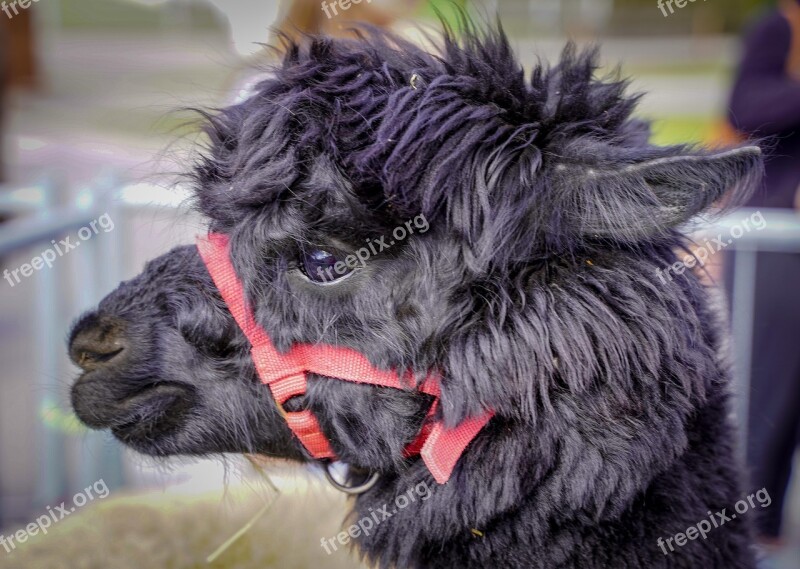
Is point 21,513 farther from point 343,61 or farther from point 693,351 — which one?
point 693,351

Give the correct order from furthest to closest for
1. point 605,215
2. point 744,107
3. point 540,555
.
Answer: point 744,107 < point 540,555 < point 605,215

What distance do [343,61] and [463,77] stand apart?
11.0 inches

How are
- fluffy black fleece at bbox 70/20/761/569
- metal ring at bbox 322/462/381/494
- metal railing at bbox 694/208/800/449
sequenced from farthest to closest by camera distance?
metal railing at bbox 694/208/800/449
metal ring at bbox 322/462/381/494
fluffy black fleece at bbox 70/20/761/569

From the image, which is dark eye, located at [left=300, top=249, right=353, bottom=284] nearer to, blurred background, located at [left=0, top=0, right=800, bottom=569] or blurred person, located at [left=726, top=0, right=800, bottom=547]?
blurred background, located at [left=0, top=0, right=800, bottom=569]

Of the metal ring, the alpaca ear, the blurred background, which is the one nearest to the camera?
the alpaca ear

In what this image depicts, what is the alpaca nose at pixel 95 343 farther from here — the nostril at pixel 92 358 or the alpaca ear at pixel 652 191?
the alpaca ear at pixel 652 191

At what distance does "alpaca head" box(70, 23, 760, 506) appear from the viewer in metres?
1.50

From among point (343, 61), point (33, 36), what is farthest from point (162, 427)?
point (33, 36)

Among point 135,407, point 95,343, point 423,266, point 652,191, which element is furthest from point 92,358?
point 652,191

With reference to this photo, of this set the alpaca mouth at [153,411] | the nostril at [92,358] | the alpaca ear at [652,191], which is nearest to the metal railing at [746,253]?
the alpaca ear at [652,191]

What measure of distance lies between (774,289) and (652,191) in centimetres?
250

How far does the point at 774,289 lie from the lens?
11.5 feet

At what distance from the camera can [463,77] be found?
1609mm

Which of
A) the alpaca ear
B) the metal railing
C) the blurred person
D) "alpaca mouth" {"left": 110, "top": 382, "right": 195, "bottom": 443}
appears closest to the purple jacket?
the blurred person
